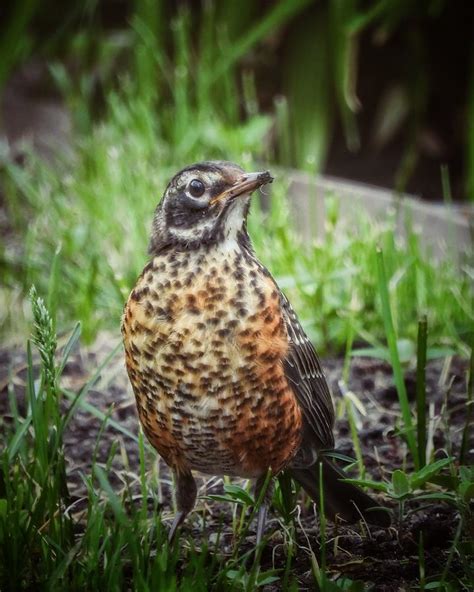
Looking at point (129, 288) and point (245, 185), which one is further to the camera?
point (129, 288)

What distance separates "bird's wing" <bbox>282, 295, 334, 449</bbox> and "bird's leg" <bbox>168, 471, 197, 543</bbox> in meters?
0.32

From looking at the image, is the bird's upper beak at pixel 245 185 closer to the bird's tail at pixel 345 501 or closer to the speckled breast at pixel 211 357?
the speckled breast at pixel 211 357

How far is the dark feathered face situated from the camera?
2.27m

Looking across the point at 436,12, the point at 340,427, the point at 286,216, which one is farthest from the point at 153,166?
the point at 340,427

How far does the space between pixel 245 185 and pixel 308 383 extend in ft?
1.72

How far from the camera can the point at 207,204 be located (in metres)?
2.29

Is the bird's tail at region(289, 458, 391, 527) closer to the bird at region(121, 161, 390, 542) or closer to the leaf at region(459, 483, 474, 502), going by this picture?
the bird at region(121, 161, 390, 542)

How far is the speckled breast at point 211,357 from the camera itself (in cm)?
219

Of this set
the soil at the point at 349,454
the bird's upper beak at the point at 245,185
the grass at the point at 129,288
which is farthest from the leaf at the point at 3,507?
the bird's upper beak at the point at 245,185

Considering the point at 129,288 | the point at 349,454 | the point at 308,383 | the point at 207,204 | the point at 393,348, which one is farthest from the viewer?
the point at 129,288

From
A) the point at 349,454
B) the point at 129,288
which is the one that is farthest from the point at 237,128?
the point at 349,454

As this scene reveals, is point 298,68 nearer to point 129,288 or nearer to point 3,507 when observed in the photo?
point 129,288

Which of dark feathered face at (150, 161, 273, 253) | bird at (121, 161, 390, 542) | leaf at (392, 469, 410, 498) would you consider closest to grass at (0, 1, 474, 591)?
leaf at (392, 469, 410, 498)

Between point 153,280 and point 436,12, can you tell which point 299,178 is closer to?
point 436,12
